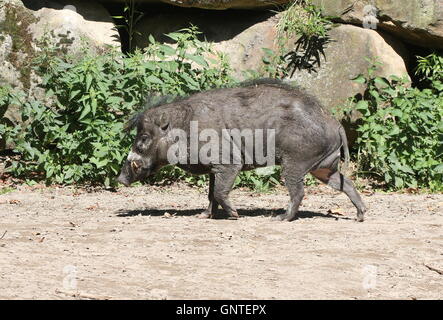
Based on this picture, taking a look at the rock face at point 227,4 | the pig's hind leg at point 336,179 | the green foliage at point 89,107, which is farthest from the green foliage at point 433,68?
the pig's hind leg at point 336,179

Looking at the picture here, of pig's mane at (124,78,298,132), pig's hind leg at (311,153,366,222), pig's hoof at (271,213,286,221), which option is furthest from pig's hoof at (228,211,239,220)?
pig's mane at (124,78,298,132)

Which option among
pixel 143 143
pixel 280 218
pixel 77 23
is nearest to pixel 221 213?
pixel 280 218

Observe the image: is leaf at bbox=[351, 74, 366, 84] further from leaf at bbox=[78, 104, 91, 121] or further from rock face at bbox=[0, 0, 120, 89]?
leaf at bbox=[78, 104, 91, 121]

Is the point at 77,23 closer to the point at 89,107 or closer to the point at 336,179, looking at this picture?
the point at 89,107

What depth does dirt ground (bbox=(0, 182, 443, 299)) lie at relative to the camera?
5422 mm

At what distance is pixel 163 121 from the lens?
834 centimetres

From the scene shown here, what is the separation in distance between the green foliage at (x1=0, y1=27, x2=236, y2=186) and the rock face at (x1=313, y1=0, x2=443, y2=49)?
1888 millimetres

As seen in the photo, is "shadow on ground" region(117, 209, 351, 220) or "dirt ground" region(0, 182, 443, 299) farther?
"shadow on ground" region(117, 209, 351, 220)

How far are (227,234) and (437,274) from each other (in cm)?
192

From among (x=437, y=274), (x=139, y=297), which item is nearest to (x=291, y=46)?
(x=437, y=274)

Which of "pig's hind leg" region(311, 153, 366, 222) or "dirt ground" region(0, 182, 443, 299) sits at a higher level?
"pig's hind leg" region(311, 153, 366, 222)

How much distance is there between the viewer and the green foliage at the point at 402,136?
10.4m

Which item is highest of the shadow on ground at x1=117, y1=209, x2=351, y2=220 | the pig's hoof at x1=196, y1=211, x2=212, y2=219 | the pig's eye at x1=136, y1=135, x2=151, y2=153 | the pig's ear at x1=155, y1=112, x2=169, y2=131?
the pig's ear at x1=155, y1=112, x2=169, y2=131

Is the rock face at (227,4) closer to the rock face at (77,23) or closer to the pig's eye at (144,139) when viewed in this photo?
the rock face at (77,23)
